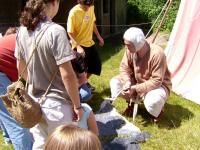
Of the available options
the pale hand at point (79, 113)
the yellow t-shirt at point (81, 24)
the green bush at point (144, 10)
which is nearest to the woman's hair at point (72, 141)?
the pale hand at point (79, 113)

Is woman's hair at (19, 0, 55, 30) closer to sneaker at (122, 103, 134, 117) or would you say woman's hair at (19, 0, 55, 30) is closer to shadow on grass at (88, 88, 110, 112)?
sneaker at (122, 103, 134, 117)

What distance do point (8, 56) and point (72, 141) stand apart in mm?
2159

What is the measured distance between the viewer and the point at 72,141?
87.7 inches

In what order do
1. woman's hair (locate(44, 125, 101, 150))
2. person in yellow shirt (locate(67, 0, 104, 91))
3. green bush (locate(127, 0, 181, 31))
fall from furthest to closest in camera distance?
green bush (locate(127, 0, 181, 31)) < person in yellow shirt (locate(67, 0, 104, 91)) < woman's hair (locate(44, 125, 101, 150))

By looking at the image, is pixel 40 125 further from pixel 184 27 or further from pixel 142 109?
pixel 184 27

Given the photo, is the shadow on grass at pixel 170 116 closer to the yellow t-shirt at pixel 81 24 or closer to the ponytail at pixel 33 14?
the yellow t-shirt at pixel 81 24

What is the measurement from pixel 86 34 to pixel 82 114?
9.03 ft

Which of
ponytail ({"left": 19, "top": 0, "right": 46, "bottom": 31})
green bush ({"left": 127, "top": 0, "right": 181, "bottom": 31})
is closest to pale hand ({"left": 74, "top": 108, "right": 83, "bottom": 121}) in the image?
ponytail ({"left": 19, "top": 0, "right": 46, "bottom": 31})

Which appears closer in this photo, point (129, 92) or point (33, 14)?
point (33, 14)

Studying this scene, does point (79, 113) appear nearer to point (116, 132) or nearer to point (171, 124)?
point (116, 132)

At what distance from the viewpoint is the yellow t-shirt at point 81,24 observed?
5.81m

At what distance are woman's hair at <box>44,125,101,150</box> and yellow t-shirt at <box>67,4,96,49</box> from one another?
141 inches

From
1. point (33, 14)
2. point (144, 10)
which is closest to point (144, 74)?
point (33, 14)

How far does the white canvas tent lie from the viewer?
21.8 ft
